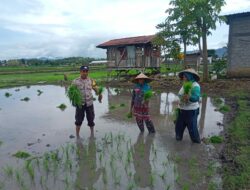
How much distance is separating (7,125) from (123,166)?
5.56 m

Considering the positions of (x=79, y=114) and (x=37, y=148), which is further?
(x=79, y=114)

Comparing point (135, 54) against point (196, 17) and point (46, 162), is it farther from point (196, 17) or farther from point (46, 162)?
point (46, 162)

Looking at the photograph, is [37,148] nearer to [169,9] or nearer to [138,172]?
[138,172]

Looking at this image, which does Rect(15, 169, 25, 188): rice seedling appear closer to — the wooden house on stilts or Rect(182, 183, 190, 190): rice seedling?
Rect(182, 183, 190, 190): rice seedling

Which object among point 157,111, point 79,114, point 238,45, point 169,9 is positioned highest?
point 169,9

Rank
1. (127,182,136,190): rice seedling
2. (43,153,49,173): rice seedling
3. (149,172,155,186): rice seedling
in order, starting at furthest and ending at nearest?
(43,153,49,173): rice seedling < (149,172,155,186): rice seedling < (127,182,136,190): rice seedling

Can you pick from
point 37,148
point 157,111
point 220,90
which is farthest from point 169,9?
point 37,148

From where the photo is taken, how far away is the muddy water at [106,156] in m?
4.82

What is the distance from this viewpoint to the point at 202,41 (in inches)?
730

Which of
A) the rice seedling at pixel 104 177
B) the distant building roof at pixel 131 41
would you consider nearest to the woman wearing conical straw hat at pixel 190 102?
the rice seedling at pixel 104 177

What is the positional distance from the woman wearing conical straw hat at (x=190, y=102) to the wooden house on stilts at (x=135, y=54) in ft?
59.9

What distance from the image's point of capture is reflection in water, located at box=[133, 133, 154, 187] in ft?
16.1

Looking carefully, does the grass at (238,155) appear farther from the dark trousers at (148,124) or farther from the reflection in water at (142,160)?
the dark trousers at (148,124)

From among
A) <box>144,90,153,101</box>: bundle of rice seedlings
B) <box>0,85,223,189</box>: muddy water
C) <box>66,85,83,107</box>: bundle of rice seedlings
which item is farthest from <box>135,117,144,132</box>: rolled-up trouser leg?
<box>66,85,83,107</box>: bundle of rice seedlings
